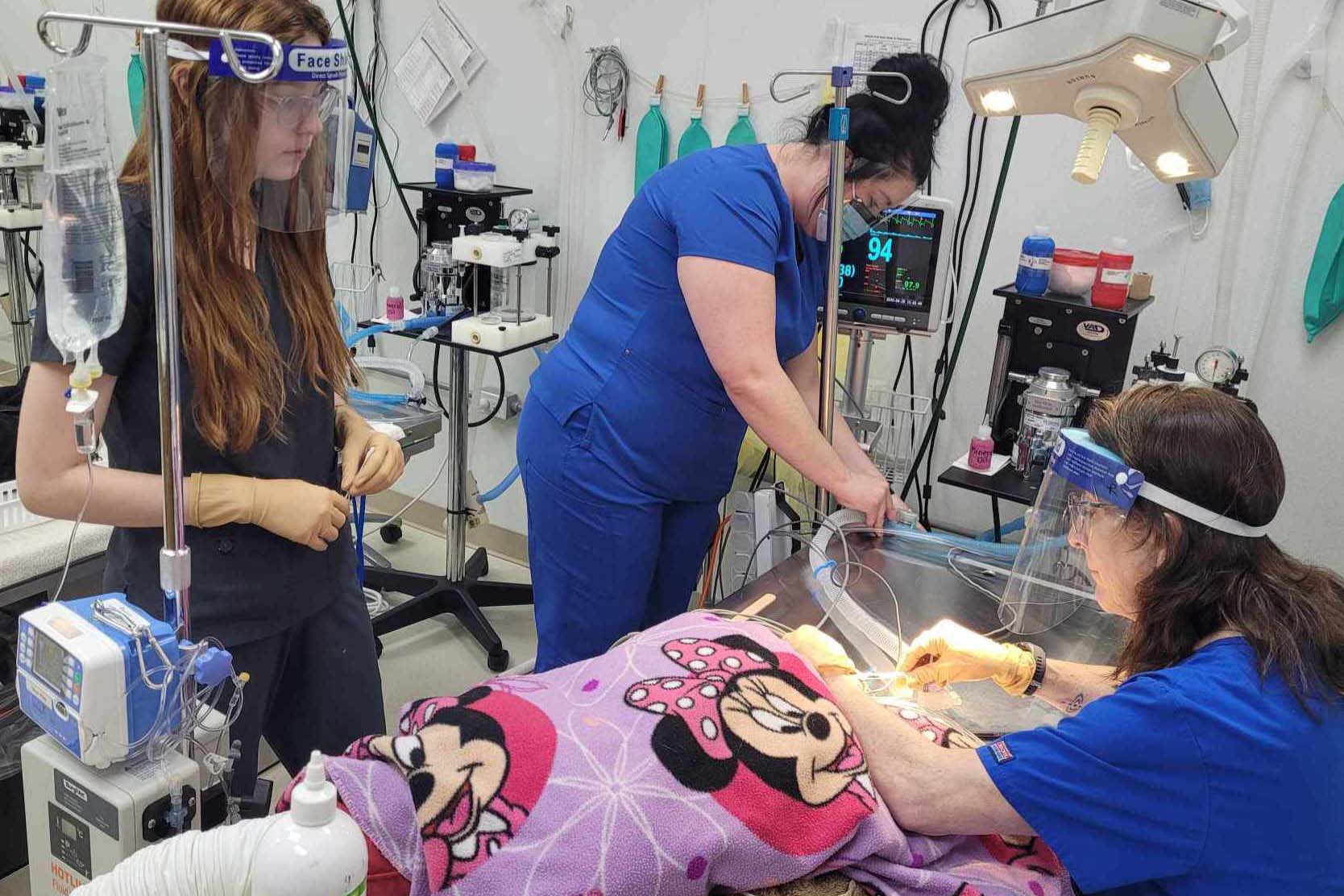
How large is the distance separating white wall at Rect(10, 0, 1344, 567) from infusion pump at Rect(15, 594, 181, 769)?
94.1 inches

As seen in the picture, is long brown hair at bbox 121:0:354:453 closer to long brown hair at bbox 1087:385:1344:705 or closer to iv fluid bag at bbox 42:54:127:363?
iv fluid bag at bbox 42:54:127:363

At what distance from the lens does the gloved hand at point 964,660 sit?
4.72 ft

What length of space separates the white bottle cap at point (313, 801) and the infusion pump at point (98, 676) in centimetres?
23

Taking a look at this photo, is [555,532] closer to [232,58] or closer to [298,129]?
[298,129]

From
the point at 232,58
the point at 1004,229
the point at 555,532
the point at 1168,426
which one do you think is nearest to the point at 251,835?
the point at 232,58

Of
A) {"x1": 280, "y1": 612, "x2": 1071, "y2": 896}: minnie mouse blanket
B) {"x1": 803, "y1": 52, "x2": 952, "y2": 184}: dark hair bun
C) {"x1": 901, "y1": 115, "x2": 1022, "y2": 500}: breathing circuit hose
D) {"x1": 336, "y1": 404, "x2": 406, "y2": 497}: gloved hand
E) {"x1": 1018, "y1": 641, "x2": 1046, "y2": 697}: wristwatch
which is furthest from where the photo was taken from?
{"x1": 901, "y1": 115, "x2": 1022, "y2": 500}: breathing circuit hose

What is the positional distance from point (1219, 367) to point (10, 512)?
247 cm

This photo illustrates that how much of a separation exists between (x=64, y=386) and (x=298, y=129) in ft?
1.27

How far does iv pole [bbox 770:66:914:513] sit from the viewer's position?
5.49 ft

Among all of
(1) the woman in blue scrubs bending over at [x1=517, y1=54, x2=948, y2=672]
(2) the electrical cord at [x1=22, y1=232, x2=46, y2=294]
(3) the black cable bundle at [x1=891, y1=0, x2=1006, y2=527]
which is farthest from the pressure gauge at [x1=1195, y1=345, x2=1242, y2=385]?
(2) the electrical cord at [x1=22, y1=232, x2=46, y2=294]

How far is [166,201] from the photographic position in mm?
896

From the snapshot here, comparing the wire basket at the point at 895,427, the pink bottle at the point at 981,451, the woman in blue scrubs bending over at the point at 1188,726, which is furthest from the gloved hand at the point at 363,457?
the wire basket at the point at 895,427

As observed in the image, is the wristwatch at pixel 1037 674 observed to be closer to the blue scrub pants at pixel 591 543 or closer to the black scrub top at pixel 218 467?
the blue scrub pants at pixel 591 543

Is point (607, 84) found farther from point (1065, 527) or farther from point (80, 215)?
point (80, 215)
